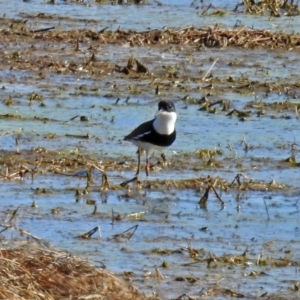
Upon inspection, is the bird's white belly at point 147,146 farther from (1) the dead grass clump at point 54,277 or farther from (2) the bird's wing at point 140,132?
(1) the dead grass clump at point 54,277

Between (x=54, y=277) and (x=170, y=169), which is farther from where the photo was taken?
(x=170, y=169)

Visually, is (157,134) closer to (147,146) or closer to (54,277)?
(147,146)

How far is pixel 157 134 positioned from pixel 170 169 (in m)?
0.32

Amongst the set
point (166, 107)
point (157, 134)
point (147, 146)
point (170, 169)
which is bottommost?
point (170, 169)

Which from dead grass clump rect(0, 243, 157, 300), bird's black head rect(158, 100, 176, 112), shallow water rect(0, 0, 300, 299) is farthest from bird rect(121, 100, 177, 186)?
dead grass clump rect(0, 243, 157, 300)

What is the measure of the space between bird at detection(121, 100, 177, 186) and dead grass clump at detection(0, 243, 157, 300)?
151 inches

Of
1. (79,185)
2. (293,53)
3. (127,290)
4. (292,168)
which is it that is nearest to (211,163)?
(292,168)

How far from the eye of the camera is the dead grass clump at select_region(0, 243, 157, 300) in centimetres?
703

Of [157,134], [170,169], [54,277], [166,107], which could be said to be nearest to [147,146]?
[157,134]

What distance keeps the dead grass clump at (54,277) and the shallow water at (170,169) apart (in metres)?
0.58

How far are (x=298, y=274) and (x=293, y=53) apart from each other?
28.9 feet

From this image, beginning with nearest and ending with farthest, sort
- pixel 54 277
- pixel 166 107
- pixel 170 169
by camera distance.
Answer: pixel 54 277, pixel 170 169, pixel 166 107

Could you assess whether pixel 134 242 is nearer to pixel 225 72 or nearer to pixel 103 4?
pixel 225 72

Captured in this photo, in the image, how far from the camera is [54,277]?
7.26 metres
